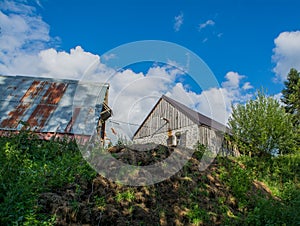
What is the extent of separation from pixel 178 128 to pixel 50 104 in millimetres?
13287

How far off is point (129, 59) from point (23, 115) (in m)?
5.08

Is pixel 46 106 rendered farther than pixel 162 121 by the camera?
No

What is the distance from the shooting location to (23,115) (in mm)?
8414

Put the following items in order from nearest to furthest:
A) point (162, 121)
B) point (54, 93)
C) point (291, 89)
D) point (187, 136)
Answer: point (54, 93), point (187, 136), point (162, 121), point (291, 89)

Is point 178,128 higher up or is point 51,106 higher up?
point 178,128

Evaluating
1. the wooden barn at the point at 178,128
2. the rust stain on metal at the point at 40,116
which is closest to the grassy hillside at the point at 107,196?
the rust stain on metal at the point at 40,116

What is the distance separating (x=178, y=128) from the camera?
67.9 ft

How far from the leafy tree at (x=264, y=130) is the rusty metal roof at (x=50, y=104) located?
349 inches

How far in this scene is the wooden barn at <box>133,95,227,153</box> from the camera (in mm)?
18906

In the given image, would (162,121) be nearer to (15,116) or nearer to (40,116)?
(40,116)

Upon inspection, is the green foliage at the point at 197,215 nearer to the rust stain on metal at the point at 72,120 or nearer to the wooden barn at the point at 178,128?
the rust stain on metal at the point at 72,120

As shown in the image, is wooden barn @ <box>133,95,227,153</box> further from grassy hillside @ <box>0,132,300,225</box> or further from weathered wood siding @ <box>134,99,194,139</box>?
grassy hillside @ <box>0,132,300,225</box>

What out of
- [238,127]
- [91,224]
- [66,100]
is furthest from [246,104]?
[91,224]

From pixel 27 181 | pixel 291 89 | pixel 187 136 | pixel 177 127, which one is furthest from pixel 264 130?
pixel 291 89
